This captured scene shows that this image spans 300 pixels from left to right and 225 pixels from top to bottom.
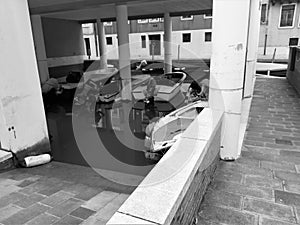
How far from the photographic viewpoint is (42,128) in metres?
4.14

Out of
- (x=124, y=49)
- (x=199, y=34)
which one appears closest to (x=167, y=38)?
(x=124, y=49)

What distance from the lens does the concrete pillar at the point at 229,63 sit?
247 cm

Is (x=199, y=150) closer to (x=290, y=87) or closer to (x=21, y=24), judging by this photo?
(x=21, y=24)

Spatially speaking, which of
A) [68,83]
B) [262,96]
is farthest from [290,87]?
[68,83]

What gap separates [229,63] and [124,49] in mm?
7540

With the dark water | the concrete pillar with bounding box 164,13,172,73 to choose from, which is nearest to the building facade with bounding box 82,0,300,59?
the concrete pillar with bounding box 164,13,172,73

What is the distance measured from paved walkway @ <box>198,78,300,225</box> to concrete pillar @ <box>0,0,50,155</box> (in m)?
Answer: 3.05

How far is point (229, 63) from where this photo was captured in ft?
8.60

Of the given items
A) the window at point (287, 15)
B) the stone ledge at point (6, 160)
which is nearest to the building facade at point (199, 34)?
the window at point (287, 15)

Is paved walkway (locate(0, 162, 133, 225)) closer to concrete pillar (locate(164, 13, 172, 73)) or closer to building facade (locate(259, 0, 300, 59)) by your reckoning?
concrete pillar (locate(164, 13, 172, 73))

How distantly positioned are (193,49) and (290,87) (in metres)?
15.0

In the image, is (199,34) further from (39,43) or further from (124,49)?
(39,43)

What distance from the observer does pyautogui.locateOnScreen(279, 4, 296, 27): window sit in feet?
63.9

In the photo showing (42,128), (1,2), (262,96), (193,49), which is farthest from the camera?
(193,49)
